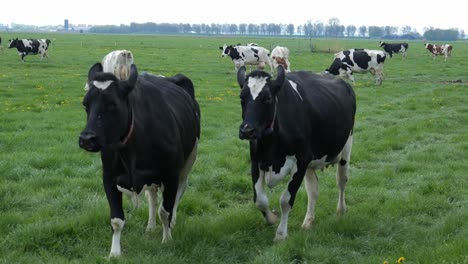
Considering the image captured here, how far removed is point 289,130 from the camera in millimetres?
6051

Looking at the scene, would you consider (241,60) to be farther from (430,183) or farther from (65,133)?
(430,183)

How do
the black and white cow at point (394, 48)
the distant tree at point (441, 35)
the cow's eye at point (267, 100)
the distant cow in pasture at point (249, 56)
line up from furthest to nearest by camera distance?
the distant tree at point (441, 35) < the black and white cow at point (394, 48) < the distant cow in pasture at point (249, 56) < the cow's eye at point (267, 100)

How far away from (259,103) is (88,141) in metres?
1.82

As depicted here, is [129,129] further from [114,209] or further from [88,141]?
[114,209]

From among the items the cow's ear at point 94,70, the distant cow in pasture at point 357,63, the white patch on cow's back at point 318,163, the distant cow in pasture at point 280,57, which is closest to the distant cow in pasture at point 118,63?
the cow's ear at point 94,70

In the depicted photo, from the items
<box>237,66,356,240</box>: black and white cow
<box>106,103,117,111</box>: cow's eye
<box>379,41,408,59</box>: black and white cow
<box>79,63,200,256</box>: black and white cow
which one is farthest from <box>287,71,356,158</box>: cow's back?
<box>379,41,408,59</box>: black and white cow

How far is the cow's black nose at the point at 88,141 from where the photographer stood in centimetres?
466

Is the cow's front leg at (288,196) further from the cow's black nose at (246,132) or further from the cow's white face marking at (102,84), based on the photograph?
the cow's white face marking at (102,84)

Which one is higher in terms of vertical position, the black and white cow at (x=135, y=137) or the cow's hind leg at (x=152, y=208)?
the black and white cow at (x=135, y=137)

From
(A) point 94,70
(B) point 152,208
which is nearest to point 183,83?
(B) point 152,208

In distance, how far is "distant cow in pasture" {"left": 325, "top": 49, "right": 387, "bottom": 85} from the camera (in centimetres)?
2690

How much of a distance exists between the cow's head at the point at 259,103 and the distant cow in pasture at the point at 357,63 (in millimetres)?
21448

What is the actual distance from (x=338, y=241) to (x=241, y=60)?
2752 cm

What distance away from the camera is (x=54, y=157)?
32.2 feet
